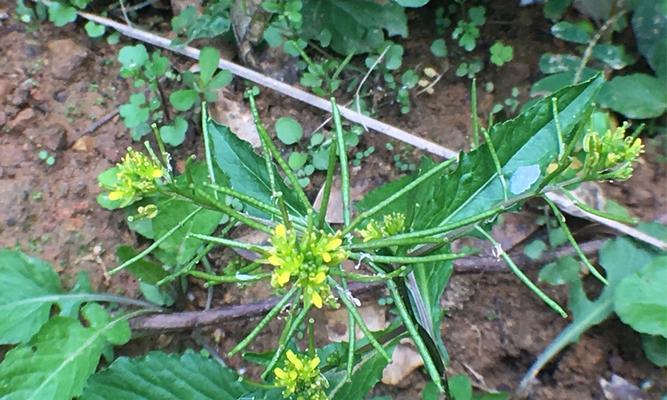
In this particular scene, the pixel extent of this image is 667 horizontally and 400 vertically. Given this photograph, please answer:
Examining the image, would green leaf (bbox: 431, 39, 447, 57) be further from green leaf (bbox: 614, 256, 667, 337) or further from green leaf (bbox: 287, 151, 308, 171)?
green leaf (bbox: 614, 256, 667, 337)

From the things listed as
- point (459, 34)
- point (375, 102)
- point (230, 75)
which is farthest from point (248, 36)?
point (459, 34)

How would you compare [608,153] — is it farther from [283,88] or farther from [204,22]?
[204,22]

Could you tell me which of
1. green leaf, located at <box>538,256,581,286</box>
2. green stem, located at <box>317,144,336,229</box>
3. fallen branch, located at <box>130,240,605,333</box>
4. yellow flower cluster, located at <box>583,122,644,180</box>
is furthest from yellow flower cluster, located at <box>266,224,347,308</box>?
green leaf, located at <box>538,256,581,286</box>

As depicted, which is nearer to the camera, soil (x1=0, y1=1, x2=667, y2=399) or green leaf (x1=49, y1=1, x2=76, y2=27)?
soil (x1=0, y1=1, x2=667, y2=399)

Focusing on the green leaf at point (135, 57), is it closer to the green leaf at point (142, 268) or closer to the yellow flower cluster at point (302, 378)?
the green leaf at point (142, 268)

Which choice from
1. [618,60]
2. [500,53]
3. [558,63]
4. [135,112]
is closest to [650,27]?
[618,60]

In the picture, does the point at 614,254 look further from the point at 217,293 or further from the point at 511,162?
the point at 217,293
